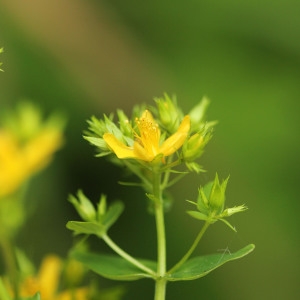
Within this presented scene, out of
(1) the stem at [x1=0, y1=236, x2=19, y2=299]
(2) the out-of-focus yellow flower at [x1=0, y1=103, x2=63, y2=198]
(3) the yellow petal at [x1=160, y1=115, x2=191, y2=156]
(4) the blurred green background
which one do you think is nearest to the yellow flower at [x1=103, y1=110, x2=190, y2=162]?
(3) the yellow petal at [x1=160, y1=115, x2=191, y2=156]

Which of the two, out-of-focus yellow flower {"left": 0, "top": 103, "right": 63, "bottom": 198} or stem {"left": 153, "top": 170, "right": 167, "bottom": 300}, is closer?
stem {"left": 153, "top": 170, "right": 167, "bottom": 300}

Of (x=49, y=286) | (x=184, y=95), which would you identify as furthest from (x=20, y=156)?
(x=184, y=95)

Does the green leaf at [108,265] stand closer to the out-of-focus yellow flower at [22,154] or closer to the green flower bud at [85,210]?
the green flower bud at [85,210]

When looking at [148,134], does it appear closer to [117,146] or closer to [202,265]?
[117,146]

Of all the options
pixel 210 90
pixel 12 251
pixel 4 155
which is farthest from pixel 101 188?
pixel 12 251

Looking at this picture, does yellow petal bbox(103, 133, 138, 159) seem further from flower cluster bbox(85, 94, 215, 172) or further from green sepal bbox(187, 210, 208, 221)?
green sepal bbox(187, 210, 208, 221)

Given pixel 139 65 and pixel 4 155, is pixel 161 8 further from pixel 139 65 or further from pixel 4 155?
pixel 4 155
